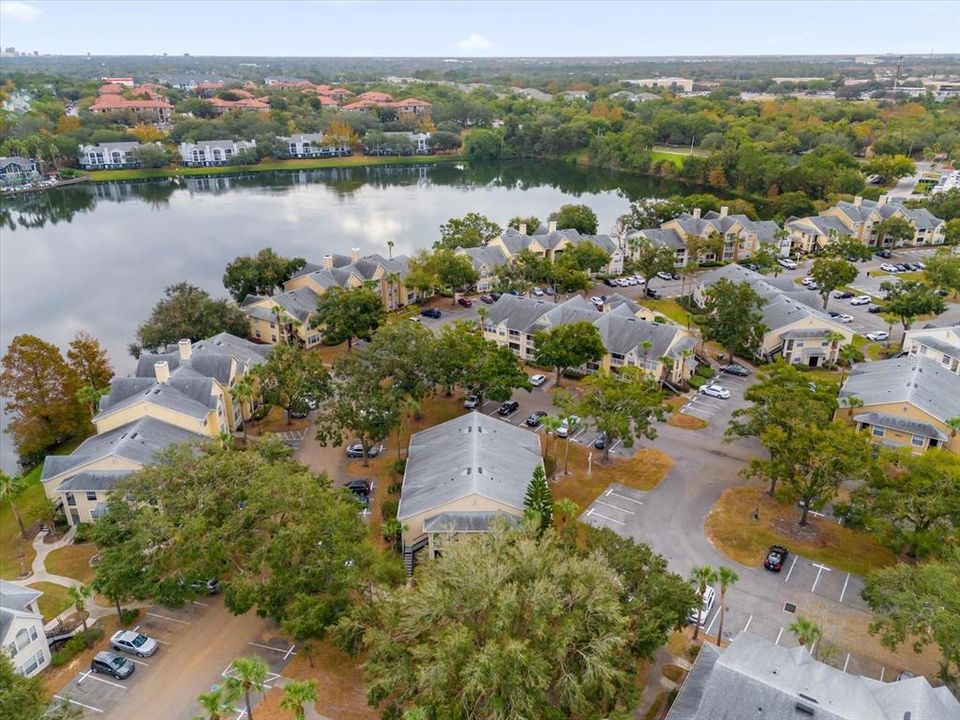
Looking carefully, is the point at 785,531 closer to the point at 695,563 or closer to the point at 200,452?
the point at 695,563

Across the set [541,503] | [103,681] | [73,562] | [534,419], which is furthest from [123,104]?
[541,503]

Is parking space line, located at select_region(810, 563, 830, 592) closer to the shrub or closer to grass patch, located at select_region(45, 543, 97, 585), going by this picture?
the shrub

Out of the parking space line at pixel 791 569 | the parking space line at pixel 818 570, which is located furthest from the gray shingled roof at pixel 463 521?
the parking space line at pixel 818 570

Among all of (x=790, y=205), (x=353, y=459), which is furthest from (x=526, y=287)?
(x=790, y=205)

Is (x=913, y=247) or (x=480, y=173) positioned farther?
(x=480, y=173)

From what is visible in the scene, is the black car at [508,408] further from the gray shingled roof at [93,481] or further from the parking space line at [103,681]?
the parking space line at [103,681]

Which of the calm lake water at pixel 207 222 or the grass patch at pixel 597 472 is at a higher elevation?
the grass patch at pixel 597 472
